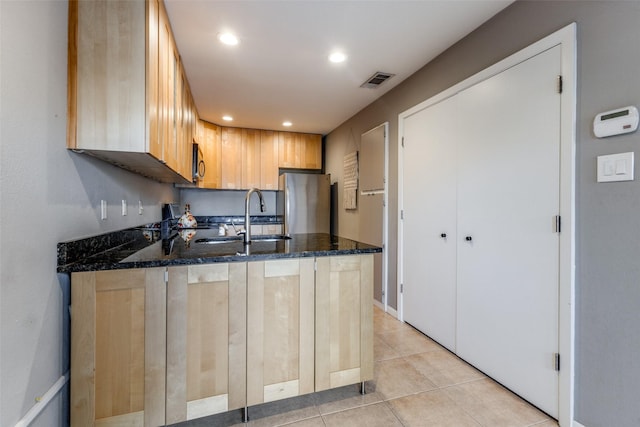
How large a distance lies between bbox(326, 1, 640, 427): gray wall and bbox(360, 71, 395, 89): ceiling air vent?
4.15 ft

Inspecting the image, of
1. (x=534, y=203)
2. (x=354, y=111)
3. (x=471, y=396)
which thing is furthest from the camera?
(x=354, y=111)

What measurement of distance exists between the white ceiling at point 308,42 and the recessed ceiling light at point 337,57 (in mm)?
50

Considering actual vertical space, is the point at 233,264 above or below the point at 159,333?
above

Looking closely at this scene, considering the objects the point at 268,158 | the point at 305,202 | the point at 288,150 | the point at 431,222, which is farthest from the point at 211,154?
the point at 431,222

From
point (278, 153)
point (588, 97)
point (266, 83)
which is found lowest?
point (588, 97)

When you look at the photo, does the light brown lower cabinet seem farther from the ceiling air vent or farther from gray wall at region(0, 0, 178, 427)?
the ceiling air vent

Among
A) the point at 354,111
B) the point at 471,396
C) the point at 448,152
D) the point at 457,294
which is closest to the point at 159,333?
the point at 471,396

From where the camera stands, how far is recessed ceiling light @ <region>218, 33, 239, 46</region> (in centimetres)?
214

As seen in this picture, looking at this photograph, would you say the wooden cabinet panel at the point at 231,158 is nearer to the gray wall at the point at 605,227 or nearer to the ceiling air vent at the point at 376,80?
the ceiling air vent at the point at 376,80

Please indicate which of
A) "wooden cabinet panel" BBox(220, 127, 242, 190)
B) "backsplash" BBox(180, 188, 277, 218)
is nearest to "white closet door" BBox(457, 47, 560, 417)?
"wooden cabinet panel" BBox(220, 127, 242, 190)

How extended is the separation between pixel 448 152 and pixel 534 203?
84cm

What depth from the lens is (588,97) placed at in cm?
142

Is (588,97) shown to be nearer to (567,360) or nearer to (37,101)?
(567,360)

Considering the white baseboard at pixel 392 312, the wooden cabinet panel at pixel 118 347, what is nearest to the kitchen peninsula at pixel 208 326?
the wooden cabinet panel at pixel 118 347
